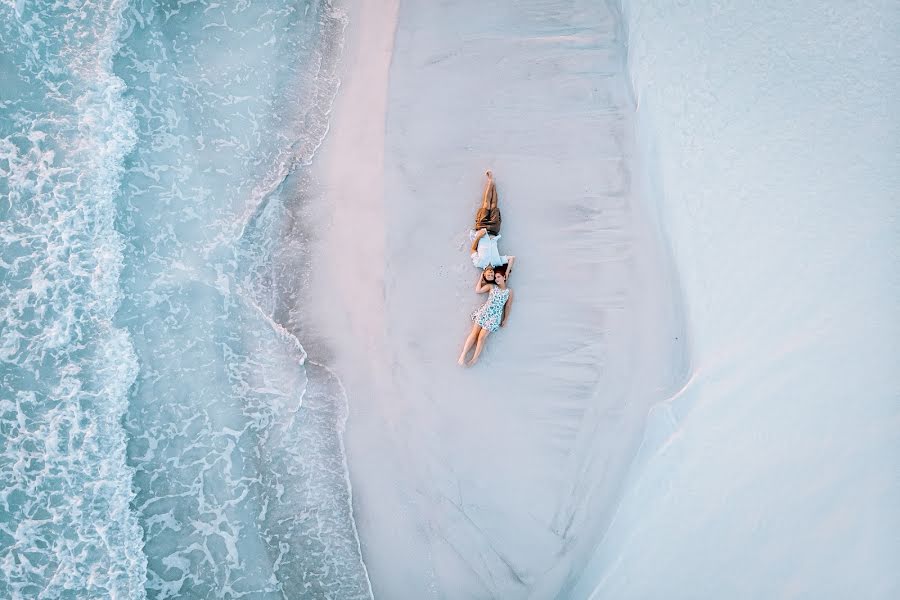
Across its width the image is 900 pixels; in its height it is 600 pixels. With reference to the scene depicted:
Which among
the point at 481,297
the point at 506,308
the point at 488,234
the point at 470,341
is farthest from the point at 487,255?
the point at 470,341

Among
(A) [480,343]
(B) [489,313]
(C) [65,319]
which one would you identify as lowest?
(C) [65,319]

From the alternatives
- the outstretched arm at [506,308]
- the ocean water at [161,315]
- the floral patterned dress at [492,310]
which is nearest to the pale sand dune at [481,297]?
the outstretched arm at [506,308]

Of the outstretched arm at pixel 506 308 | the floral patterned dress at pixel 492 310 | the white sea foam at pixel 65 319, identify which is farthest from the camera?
the outstretched arm at pixel 506 308

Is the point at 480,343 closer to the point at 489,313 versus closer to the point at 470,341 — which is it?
the point at 470,341

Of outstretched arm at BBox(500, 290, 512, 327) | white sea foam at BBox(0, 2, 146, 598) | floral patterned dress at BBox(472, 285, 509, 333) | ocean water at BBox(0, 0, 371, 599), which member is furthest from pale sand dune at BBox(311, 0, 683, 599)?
white sea foam at BBox(0, 2, 146, 598)

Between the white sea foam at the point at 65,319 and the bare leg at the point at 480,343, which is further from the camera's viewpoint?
the bare leg at the point at 480,343

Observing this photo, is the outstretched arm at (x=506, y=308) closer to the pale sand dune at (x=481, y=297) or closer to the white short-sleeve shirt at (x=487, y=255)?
the pale sand dune at (x=481, y=297)

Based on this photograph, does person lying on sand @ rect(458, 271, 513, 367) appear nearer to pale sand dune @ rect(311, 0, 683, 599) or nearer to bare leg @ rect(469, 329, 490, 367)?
bare leg @ rect(469, 329, 490, 367)
